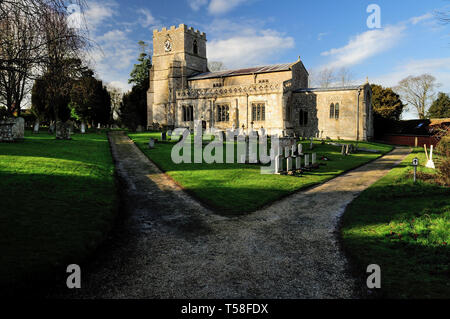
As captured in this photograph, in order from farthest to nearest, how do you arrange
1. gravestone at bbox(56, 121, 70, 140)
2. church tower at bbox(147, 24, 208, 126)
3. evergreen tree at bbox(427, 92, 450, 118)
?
evergreen tree at bbox(427, 92, 450, 118) → church tower at bbox(147, 24, 208, 126) → gravestone at bbox(56, 121, 70, 140)

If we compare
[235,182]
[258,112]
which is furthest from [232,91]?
[235,182]

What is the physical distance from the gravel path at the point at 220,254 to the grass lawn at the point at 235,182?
0.64 m

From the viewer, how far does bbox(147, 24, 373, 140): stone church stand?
1432 inches

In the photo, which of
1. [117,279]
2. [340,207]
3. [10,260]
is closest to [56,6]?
[10,260]

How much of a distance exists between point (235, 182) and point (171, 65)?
38579 mm

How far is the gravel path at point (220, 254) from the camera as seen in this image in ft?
15.6

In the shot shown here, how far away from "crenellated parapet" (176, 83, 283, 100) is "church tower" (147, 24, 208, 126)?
4081 millimetres

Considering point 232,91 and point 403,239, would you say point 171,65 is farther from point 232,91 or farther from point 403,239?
point 403,239

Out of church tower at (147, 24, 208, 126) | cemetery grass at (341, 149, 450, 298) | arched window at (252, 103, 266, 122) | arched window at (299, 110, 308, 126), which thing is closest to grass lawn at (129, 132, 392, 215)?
cemetery grass at (341, 149, 450, 298)

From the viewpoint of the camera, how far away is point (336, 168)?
18578 mm

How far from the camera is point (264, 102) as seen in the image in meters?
36.8

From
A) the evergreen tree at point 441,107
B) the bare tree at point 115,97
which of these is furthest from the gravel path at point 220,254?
the bare tree at point 115,97

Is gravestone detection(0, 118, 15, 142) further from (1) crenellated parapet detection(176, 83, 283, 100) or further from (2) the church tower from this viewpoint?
(2) the church tower
